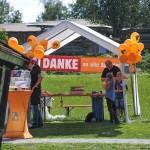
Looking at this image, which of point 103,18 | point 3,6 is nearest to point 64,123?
point 103,18

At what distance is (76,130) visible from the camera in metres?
13.8

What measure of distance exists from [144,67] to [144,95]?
1085cm

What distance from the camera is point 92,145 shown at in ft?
35.6

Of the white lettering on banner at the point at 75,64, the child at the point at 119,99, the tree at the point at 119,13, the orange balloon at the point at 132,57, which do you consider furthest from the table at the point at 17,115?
the tree at the point at 119,13

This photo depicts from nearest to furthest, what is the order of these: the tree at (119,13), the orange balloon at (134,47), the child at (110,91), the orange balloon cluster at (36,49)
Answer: the child at (110,91)
the orange balloon at (134,47)
the orange balloon cluster at (36,49)
the tree at (119,13)

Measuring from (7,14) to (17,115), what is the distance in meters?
88.6

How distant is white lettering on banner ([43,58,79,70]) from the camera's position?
58.5 ft

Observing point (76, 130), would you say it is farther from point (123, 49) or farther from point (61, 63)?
point (61, 63)

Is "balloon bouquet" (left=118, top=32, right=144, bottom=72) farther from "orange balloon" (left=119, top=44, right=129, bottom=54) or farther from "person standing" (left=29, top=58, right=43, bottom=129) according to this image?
"person standing" (left=29, top=58, right=43, bottom=129)

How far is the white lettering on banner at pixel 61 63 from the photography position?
58.5 feet

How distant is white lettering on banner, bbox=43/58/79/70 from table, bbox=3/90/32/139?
554 centimetres

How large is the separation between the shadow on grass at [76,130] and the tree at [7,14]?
80171mm

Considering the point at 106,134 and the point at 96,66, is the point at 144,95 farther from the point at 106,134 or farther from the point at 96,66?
the point at 106,134

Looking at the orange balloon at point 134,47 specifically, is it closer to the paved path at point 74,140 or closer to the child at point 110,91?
the child at point 110,91
